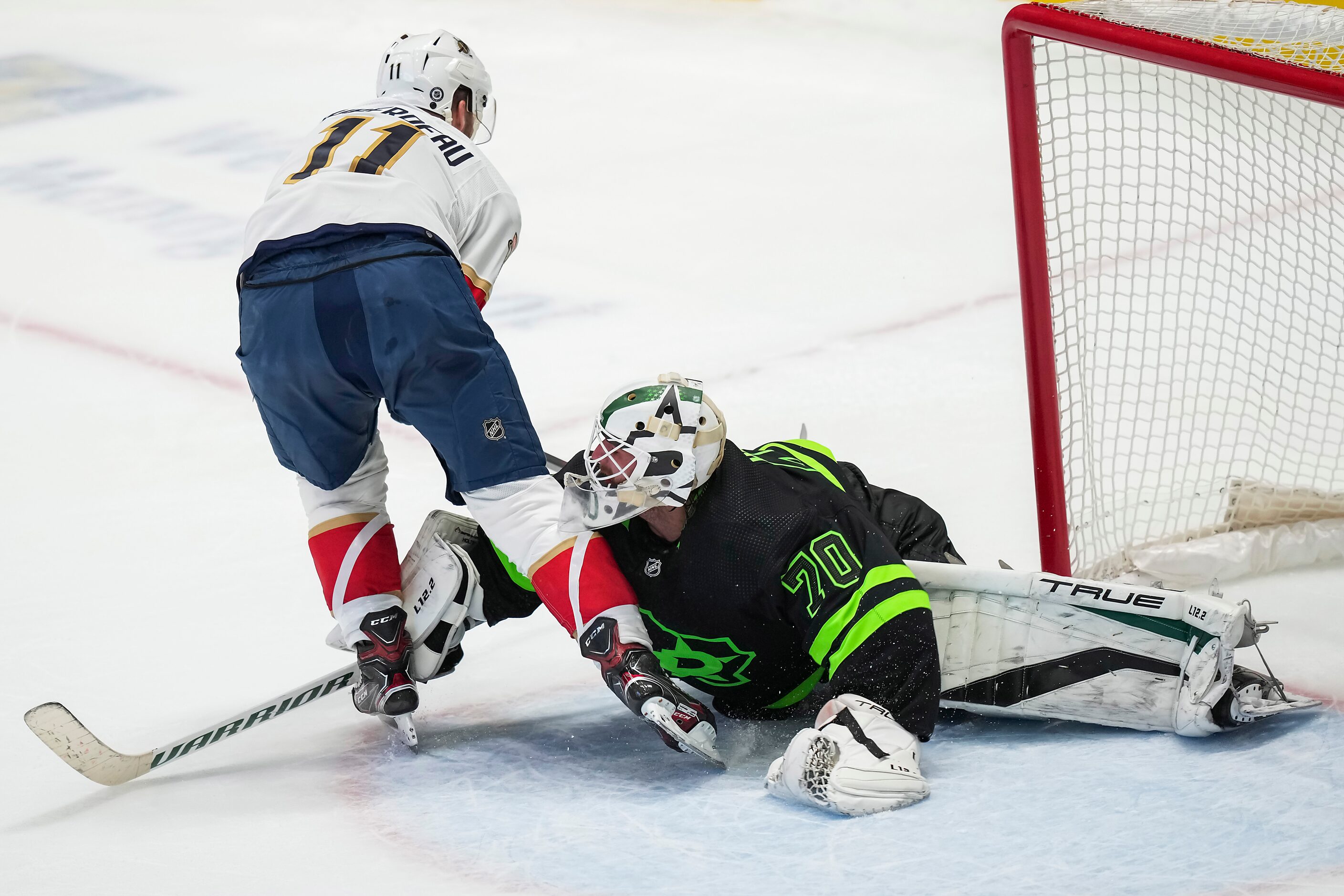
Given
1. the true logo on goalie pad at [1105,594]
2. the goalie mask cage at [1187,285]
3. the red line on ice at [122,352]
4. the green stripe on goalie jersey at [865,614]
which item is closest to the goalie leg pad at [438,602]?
the green stripe on goalie jersey at [865,614]

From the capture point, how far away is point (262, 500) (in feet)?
12.9

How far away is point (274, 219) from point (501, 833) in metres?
1.08

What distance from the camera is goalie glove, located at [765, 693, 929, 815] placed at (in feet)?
7.34

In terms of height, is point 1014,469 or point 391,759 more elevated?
point 1014,469

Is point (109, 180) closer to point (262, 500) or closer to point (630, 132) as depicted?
point (630, 132)

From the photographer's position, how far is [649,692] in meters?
2.39

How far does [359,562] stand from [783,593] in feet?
2.62

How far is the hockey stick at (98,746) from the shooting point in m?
2.58

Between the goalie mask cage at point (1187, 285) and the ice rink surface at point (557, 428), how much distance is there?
250 mm

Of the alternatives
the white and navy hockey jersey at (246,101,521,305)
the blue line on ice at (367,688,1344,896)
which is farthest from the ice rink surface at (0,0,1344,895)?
the white and navy hockey jersey at (246,101,521,305)

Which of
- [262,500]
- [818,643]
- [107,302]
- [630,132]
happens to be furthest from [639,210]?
[818,643]

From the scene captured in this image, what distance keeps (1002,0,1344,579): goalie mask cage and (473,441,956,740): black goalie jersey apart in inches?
28.7

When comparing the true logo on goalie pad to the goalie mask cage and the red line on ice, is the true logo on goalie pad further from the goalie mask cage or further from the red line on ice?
the red line on ice

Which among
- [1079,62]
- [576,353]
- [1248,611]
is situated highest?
[1079,62]
